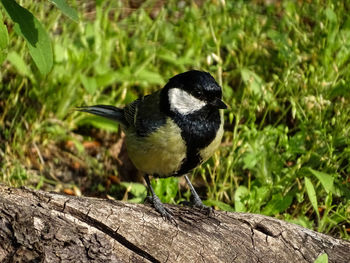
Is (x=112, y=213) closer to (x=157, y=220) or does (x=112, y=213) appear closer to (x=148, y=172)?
(x=157, y=220)

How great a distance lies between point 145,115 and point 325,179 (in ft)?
3.77

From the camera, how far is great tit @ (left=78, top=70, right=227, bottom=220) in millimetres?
3217

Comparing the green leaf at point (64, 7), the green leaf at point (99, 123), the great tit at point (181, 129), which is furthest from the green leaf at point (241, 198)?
the green leaf at point (64, 7)

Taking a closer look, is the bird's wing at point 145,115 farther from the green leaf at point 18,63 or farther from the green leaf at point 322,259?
the green leaf at point 322,259

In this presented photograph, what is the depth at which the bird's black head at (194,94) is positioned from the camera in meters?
3.24

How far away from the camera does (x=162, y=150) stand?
10.5ft

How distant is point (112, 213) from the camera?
2.64 metres

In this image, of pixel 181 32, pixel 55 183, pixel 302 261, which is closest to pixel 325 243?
pixel 302 261

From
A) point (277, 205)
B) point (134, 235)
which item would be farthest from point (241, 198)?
point (134, 235)

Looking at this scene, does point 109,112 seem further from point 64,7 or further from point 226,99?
point 64,7

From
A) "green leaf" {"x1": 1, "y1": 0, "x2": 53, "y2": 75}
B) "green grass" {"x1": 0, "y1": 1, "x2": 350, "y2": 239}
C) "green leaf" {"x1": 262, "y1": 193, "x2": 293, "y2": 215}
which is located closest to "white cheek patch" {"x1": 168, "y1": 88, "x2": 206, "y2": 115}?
"green grass" {"x1": 0, "y1": 1, "x2": 350, "y2": 239}

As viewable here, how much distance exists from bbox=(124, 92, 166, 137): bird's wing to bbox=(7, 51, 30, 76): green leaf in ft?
3.05

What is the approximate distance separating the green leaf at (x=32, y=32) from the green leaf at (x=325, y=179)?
1.82 meters

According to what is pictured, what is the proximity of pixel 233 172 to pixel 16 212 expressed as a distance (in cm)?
201
